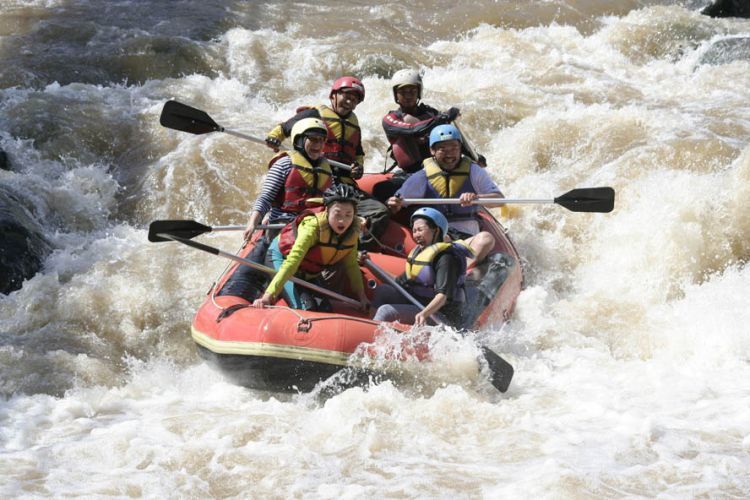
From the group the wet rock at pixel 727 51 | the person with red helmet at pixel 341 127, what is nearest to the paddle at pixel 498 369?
the person with red helmet at pixel 341 127

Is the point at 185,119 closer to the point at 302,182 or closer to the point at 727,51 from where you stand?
the point at 302,182

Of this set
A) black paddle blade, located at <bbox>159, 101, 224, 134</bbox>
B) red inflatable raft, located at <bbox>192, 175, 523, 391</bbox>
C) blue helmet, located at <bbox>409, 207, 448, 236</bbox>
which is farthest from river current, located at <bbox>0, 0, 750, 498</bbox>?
black paddle blade, located at <bbox>159, 101, 224, 134</bbox>

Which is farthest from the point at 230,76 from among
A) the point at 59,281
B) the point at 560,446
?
the point at 560,446

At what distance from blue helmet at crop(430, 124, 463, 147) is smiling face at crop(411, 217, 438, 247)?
108 centimetres

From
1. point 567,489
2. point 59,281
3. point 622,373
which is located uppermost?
point 567,489

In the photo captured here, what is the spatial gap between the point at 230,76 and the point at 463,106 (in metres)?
2.86

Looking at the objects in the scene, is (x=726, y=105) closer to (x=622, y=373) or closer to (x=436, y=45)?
(x=436, y=45)

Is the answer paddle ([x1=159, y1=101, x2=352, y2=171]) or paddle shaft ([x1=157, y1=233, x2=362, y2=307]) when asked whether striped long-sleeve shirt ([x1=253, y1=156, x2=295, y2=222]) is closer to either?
paddle shaft ([x1=157, y1=233, x2=362, y2=307])

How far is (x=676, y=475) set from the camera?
4375 mm

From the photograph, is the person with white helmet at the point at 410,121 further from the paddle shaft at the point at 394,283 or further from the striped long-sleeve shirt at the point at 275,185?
the paddle shaft at the point at 394,283

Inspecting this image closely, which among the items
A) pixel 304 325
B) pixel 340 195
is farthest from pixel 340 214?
pixel 304 325

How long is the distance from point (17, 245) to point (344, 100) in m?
2.74

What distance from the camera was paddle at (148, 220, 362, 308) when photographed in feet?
17.9

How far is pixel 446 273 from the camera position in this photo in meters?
5.45
